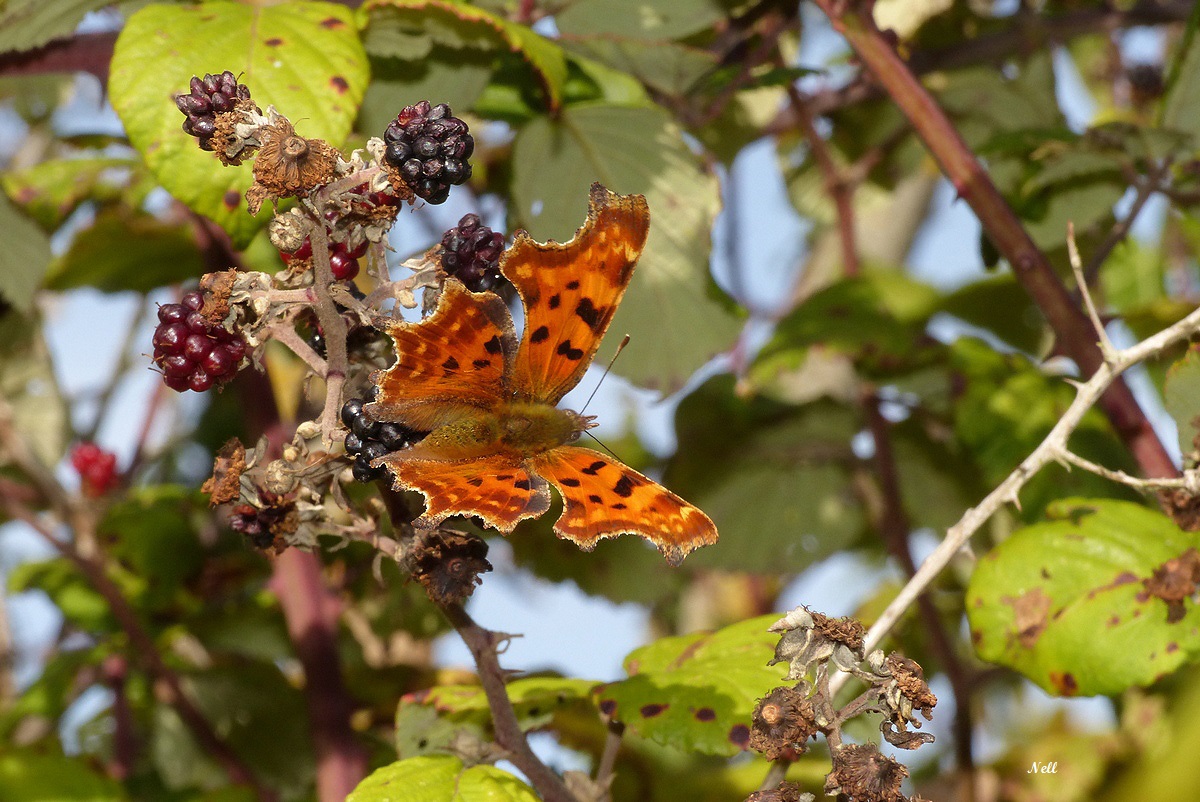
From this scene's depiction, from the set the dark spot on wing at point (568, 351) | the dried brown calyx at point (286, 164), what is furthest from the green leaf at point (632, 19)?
the dried brown calyx at point (286, 164)

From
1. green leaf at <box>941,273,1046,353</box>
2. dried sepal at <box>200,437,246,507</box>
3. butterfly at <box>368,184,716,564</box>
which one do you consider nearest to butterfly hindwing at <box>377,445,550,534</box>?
butterfly at <box>368,184,716,564</box>

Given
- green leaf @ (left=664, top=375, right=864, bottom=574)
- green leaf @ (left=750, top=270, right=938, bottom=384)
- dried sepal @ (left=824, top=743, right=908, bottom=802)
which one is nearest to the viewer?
dried sepal @ (left=824, top=743, right=908, bottom=802)

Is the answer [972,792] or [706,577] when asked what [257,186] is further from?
[706,577]

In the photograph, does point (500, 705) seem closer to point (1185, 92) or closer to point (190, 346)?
point (190, 346)

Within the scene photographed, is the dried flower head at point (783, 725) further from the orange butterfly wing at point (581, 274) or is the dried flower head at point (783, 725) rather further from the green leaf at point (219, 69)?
the green leaf at point (219, 69)

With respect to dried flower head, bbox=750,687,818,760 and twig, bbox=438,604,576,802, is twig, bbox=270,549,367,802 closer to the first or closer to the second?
twig, bbox=438,604,576,802
